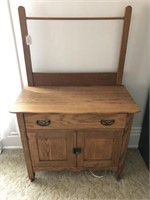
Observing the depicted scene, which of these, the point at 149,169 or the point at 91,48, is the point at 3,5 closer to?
the point at 91,48

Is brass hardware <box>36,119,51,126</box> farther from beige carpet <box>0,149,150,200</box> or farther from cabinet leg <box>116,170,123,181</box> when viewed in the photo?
cabinet leg <box>116,170,123,181</box>

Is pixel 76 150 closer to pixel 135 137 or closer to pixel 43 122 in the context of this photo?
pixel 43 122

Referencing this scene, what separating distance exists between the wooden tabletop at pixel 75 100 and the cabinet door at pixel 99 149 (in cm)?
18

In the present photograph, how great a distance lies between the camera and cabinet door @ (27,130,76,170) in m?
1.20

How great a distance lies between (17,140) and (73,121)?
2.71ft

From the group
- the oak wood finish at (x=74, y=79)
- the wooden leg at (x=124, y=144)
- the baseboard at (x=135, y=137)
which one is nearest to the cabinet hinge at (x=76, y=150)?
the wooden leg at (x=124, y=144)

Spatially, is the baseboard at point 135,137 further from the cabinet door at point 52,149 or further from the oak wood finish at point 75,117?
the cabinet door at point 52,149

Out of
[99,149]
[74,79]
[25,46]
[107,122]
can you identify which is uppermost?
[25,46]

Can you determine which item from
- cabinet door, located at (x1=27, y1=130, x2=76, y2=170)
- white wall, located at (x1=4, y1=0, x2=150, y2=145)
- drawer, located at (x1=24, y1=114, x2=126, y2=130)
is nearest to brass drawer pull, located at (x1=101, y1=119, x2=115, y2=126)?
drawer, located at (x1=24, y1=114, x2=126, y2=130)

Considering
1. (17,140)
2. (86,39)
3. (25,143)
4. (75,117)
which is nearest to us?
(75,117)

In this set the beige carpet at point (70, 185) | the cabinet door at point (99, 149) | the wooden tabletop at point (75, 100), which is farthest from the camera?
the beige carpet at point (70, 185)

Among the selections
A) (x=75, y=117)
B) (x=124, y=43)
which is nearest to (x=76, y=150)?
(x=75, y=117)

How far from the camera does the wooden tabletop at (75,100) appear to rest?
1100mm

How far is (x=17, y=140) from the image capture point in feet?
5.62
